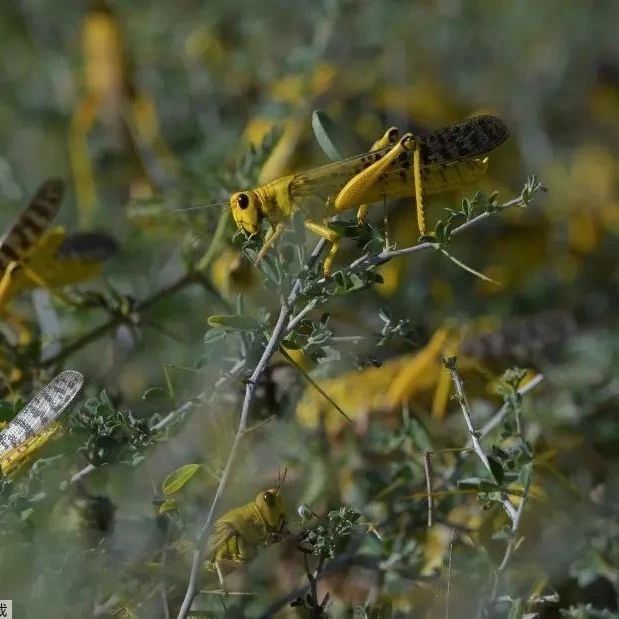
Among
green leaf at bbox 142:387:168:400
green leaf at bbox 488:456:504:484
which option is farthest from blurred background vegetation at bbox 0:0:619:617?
green leaf at bbox 488:456:504:484

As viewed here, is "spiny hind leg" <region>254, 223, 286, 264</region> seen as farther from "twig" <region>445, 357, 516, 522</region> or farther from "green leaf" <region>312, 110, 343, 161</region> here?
"twig" <region>445, 357, 516, 522</region>

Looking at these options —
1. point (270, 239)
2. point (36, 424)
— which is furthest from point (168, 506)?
point (270, 239)

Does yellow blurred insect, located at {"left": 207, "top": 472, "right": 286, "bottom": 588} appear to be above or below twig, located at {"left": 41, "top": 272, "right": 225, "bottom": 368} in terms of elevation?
above

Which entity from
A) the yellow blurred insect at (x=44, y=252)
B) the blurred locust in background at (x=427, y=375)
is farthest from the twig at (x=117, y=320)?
the blurred locust in background at (x=427, y=375)

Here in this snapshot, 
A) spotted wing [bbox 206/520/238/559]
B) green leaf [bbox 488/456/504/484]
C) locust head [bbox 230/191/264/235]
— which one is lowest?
green leaf [bbox 488/456/504/484]

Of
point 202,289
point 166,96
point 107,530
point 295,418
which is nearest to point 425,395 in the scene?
point 295,418

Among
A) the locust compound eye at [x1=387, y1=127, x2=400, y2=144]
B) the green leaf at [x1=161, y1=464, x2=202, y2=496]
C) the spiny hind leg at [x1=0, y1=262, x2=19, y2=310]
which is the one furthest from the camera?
the spiny hind leg at [x1=0, y1=262, x2=19, y2=310]

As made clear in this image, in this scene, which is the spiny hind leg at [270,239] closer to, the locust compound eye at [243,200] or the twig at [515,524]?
the locust compound eye at [243,200]
